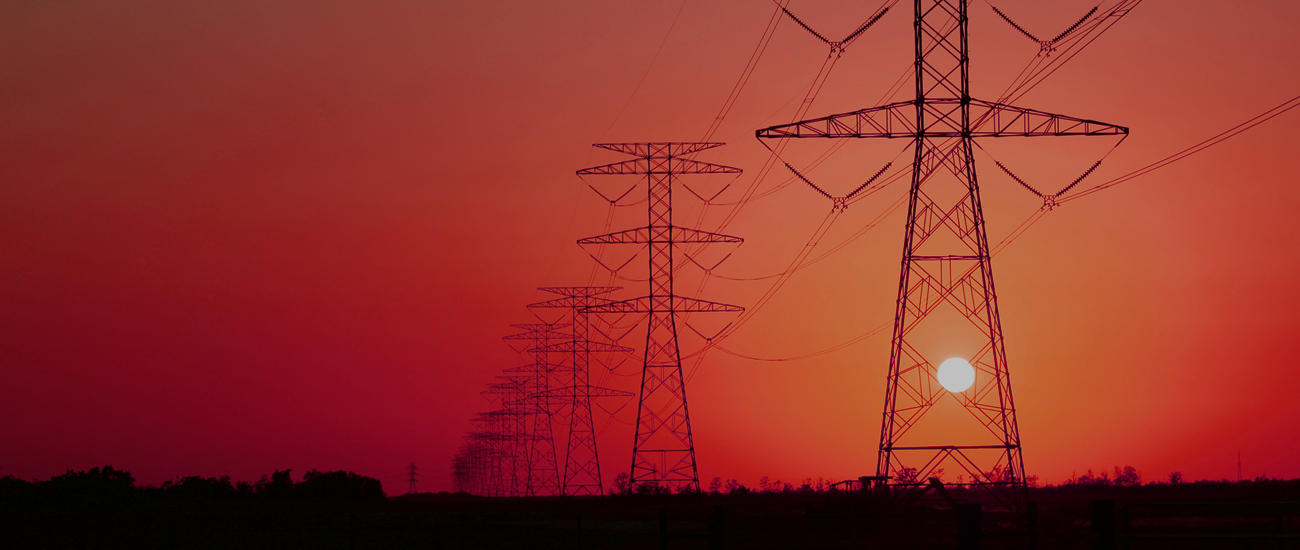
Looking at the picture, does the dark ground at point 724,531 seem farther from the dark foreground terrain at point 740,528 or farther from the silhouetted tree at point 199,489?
the silhouetted tree at point 199,489

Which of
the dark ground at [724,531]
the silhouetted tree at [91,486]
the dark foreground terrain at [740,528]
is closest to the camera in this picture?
the dark foreground terrain at [740,528]

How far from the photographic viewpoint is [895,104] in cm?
3506

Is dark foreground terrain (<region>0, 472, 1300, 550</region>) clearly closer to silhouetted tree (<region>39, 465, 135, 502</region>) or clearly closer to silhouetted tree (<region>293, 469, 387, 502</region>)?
silhouetted tree (<region>39, 465, 135, 502</region>)

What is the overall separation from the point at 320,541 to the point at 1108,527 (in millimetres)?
24766

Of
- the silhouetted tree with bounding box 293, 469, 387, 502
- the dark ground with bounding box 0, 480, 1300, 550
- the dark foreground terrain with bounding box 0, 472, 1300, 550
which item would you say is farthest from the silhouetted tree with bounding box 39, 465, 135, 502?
the silhouetted tree with bounding box 293, 469, 387, 502

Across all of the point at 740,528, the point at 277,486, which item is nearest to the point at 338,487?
the point at 277,486

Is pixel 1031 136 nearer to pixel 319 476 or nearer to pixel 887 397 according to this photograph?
pixel 887 397

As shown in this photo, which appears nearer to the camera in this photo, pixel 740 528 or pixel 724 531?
pixel 724 531

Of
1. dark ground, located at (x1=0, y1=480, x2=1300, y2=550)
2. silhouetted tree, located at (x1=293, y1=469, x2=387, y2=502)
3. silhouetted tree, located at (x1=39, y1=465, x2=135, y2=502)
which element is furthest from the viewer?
silhouetted tree, located at (x1=293, y1=469, x2=387, y2=502)

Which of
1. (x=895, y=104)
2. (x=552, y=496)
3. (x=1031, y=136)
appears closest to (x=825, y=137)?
(x=895, y=104)

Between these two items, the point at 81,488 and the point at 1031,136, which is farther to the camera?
the point at 81,488

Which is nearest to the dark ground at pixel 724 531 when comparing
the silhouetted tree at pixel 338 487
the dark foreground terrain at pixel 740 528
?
the dark foreground terrain at pixel 740 528

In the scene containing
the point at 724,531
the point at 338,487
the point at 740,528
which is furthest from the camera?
the point at 338,487

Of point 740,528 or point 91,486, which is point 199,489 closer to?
point 91,486
